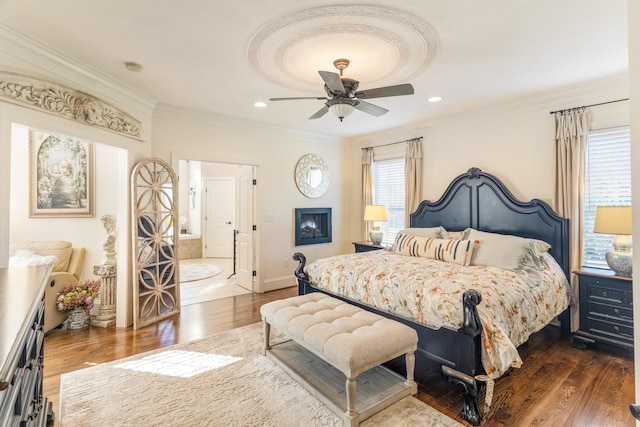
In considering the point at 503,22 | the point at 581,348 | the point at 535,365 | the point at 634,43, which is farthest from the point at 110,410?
the point at 581,348

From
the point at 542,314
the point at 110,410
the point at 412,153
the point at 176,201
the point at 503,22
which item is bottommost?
the point at 110,410

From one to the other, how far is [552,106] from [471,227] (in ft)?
5.55

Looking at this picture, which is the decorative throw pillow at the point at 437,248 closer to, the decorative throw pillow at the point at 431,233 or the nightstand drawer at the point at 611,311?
the decorative throw pillow at the point at 431,233

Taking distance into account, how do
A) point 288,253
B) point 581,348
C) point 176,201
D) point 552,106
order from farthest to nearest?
point 288,253
point 176,201
point 552,106
point 581,348

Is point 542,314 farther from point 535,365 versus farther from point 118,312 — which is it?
point 118,312

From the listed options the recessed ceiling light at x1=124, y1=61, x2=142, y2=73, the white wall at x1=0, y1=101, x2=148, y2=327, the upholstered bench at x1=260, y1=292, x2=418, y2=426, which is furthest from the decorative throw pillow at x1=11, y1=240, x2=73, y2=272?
the upholstered bench at x1=260, y1=292, x2=418, y2=426

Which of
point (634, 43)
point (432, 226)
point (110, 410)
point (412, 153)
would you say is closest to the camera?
point (634, 43)

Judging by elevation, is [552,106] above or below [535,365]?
above

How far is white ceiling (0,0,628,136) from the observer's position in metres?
2.10

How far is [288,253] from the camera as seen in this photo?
5.43 m

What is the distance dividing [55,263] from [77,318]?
723 millimetres

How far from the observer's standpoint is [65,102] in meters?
2.84

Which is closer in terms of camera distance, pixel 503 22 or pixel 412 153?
pixel 503 22

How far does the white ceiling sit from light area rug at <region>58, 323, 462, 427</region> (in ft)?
8.91
